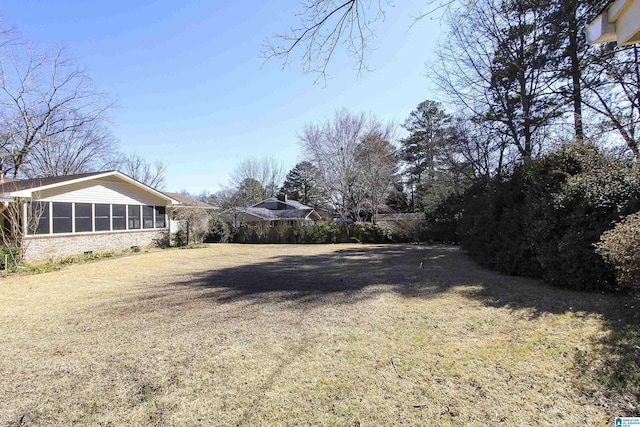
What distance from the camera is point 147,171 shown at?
37688mm

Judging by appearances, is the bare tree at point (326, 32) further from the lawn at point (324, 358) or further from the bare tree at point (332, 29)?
the lawn at point (324, 358)

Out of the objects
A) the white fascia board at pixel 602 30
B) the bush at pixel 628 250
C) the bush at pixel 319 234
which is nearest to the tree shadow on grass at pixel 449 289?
Answer: the bush at pixel 628 250

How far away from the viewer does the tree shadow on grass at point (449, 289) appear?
2859 mm

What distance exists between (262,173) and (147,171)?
13962mm

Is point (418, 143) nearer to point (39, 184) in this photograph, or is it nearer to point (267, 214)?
point (267, 214)

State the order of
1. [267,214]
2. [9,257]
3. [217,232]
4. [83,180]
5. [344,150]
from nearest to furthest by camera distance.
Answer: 1. [9,257]
2. [83,180]
3. [217,232]
4. [344,150]
5. [267,214]

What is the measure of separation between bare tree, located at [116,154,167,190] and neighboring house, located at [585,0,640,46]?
40.9 m

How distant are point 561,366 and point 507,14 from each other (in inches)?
520

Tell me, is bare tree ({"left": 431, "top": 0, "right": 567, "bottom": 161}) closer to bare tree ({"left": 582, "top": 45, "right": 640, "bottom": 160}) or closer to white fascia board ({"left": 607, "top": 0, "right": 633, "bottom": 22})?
bare tree ({"left": 582, "top": 45, "right": 640, "bottom": 160})

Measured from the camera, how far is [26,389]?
2.76 m

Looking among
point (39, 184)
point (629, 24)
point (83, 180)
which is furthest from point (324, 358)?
point (83, 180)

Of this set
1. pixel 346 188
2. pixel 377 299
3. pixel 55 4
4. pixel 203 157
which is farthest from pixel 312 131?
pixel 377 299

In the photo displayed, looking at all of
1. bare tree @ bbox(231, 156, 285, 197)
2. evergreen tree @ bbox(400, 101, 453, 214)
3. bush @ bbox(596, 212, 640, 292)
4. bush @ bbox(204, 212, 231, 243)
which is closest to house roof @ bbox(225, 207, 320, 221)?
bare tree @ bbox(231, 156, 285, 197)

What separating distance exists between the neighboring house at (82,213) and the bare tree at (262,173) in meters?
20.5
